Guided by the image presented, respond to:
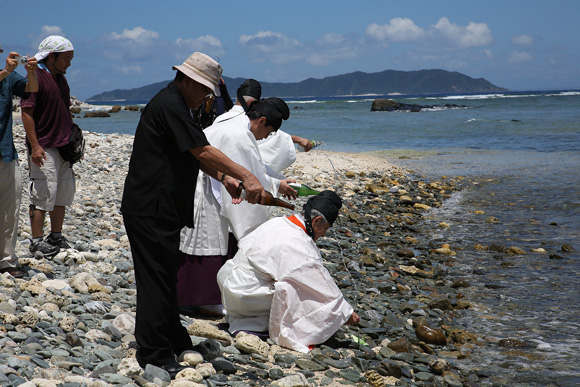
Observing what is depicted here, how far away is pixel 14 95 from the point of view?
17.0 feet

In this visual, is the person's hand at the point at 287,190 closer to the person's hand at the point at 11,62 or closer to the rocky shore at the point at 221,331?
the rocky shore at the point at 221,331

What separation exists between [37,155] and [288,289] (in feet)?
9.31

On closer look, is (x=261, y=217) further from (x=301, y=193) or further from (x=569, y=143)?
(x=569, y=143)

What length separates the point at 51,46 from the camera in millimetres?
5574

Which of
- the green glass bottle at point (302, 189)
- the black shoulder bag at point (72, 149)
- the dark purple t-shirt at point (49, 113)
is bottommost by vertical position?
the green glass bottle at point (302, 189)

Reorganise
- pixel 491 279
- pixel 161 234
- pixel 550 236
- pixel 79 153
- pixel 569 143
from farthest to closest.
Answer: pixel 569 143, pixel 550 236, pixel 491 279, pixel 79 153, pixel 161 234

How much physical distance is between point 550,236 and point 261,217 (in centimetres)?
633

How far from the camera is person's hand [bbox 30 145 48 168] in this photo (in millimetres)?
5457

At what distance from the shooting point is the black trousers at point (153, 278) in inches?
133

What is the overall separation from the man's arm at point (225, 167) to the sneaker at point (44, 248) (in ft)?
9.41

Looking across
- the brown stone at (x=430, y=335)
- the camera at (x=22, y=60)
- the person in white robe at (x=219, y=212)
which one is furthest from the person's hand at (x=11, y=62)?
the brown stone at (x=430, y=335)

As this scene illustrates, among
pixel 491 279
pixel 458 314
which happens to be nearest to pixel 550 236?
pixel 491 279

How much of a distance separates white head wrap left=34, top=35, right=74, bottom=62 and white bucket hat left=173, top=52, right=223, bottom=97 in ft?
9.00

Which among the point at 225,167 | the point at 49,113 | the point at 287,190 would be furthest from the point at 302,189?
the point at 49,113
